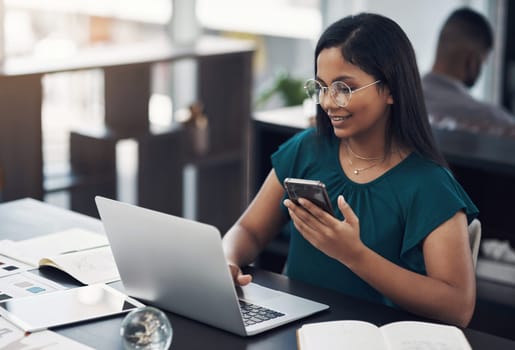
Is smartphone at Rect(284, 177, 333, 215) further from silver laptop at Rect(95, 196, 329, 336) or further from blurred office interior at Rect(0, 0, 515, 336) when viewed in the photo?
blurred office interior at Rect(0, 0, 515, 336)

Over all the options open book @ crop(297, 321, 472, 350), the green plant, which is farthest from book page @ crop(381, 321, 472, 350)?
the green plant

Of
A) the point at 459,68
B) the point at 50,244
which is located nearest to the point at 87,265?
the point at 50,244

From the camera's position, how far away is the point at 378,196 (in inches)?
84.0

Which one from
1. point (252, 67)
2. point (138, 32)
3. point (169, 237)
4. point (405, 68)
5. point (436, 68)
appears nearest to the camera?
point (169, 237)

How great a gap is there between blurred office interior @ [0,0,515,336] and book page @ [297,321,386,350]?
1615mm

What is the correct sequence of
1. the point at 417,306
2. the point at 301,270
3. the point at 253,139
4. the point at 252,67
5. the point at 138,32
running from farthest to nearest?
the point at 138,32 → the point at 252,67 → the point at 253,139 → the point at 301,270 → the point at 417,306

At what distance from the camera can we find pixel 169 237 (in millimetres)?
1717

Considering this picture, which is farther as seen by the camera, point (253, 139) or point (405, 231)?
point (253, 139)

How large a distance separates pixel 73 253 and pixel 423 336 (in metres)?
0.93

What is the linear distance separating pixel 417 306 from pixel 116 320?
2.13 feet

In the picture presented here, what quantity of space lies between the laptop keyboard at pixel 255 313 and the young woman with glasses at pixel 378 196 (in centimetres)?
10

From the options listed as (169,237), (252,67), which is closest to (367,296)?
(169,237)

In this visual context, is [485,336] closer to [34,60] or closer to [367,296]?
[367,296]

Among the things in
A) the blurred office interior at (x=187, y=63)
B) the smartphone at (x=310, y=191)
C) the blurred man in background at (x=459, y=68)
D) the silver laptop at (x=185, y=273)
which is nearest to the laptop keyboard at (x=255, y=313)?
the silver laptop at (x=185, y=273)
